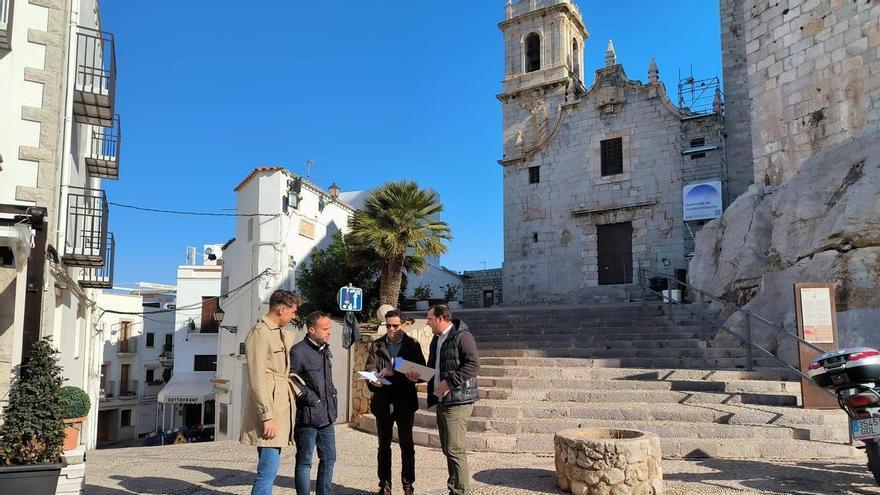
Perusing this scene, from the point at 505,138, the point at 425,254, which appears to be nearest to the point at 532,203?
the point at 505,138

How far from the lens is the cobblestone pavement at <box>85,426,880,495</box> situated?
5453 mm

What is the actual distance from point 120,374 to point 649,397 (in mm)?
32048

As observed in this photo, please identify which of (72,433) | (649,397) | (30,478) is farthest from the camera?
(649,397)

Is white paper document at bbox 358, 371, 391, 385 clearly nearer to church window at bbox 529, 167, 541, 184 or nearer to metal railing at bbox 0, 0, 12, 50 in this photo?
metal railing at bbox 0, 0, 12, 50

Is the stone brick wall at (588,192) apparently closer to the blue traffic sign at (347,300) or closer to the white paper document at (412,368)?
the blue traffic sign at (347,300)

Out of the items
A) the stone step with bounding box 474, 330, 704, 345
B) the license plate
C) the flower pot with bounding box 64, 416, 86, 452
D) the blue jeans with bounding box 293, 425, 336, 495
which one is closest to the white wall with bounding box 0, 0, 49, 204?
the flower pot with bounding box 64, 416, 86, 452

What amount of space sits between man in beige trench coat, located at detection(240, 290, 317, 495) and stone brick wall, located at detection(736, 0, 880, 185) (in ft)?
42.4

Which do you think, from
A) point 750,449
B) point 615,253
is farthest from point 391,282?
point 750,449

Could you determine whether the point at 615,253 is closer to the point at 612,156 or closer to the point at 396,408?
the point at 612,156

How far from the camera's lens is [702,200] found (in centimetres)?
1870

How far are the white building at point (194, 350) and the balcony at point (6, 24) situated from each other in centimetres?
1975

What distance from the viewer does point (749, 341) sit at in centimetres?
875

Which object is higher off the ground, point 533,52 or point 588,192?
point 533,52

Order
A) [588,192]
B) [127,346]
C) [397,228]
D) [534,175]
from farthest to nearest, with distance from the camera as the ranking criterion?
[127,346], [534,175], [588,192], [397,228]
